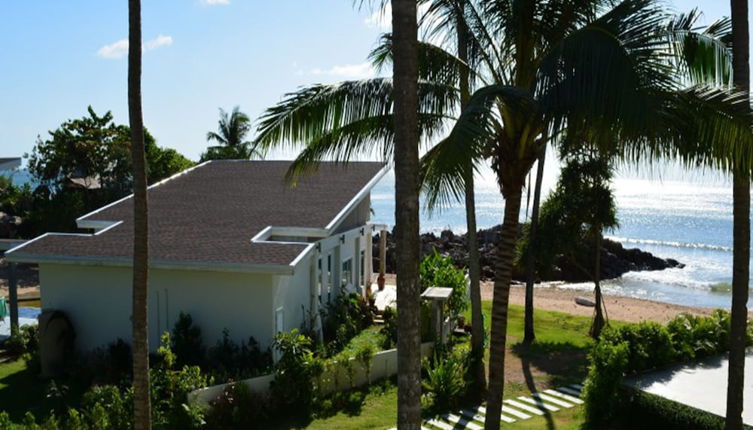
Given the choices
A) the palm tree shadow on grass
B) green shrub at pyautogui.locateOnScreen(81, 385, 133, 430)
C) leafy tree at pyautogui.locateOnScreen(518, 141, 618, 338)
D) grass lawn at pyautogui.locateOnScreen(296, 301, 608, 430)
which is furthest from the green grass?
leafy tree at pyautogui.locateOnScreen(518, 141, 618, 338)

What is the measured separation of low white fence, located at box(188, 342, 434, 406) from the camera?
491 inches

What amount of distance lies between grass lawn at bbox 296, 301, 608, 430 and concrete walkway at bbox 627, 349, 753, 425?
166 cm

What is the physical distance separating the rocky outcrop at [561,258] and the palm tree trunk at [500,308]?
1205 inches

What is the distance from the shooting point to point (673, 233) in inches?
3371

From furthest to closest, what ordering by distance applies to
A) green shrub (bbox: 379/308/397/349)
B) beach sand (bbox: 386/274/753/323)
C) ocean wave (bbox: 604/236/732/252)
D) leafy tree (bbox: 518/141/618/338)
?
ocean wave (bbox: 604/236/732/252) < beach sand (bbox: 386/274/753/323) < leafy tree (bbox: 518/141/618/338) < green shrub (bbox: 379/308/397/349)

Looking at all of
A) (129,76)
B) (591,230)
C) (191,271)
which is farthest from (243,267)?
(591,230)

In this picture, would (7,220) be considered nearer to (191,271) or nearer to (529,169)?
(191,271)

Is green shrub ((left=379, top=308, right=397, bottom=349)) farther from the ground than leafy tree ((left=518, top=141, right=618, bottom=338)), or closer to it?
closer to it

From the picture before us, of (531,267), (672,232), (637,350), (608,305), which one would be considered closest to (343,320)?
(531,267)

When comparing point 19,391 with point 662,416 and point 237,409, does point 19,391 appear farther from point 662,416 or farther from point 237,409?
point 662,416

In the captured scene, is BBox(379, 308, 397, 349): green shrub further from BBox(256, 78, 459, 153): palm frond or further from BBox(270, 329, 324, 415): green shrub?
BBox(256, 78, 459, 153): palm frond

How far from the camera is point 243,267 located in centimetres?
1457

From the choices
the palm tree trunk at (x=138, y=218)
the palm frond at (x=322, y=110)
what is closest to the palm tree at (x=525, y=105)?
the palm frond at (x=322, y=110)

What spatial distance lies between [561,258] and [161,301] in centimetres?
3351
